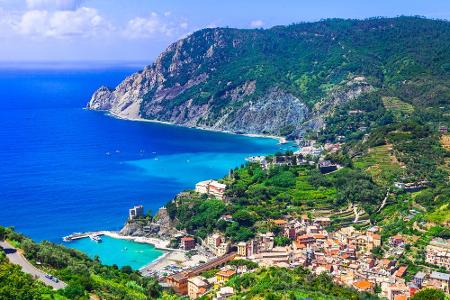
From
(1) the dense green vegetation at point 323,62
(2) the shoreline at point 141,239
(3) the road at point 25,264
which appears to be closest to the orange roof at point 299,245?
(2) the shoreline at point 141,239

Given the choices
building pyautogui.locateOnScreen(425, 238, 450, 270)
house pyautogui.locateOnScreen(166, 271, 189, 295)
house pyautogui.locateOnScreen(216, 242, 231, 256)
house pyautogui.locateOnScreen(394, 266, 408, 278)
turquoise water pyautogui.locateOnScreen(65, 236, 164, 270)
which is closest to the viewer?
house pyautogui.locateOnScreen(394, 266, 408, 278)

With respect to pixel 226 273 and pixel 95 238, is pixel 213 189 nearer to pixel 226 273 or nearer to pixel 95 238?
pixel 95 238

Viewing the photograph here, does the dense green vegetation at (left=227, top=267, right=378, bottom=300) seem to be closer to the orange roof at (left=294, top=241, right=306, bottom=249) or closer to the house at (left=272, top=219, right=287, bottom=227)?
the orange roof at (left=294, top=241, right=306, bottom=249)

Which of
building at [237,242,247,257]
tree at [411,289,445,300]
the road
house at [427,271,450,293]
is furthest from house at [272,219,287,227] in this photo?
the road

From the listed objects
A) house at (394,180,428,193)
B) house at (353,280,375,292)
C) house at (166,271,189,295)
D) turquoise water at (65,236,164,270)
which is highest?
house at (394,180,428,193)

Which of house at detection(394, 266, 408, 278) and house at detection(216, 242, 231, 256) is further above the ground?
house at detection(394, 266, 408, 278)

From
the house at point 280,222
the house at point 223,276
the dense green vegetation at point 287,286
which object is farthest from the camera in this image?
the house at point 280,222

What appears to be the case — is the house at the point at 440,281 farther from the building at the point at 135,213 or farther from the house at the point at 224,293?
the building at the point at 135,213
